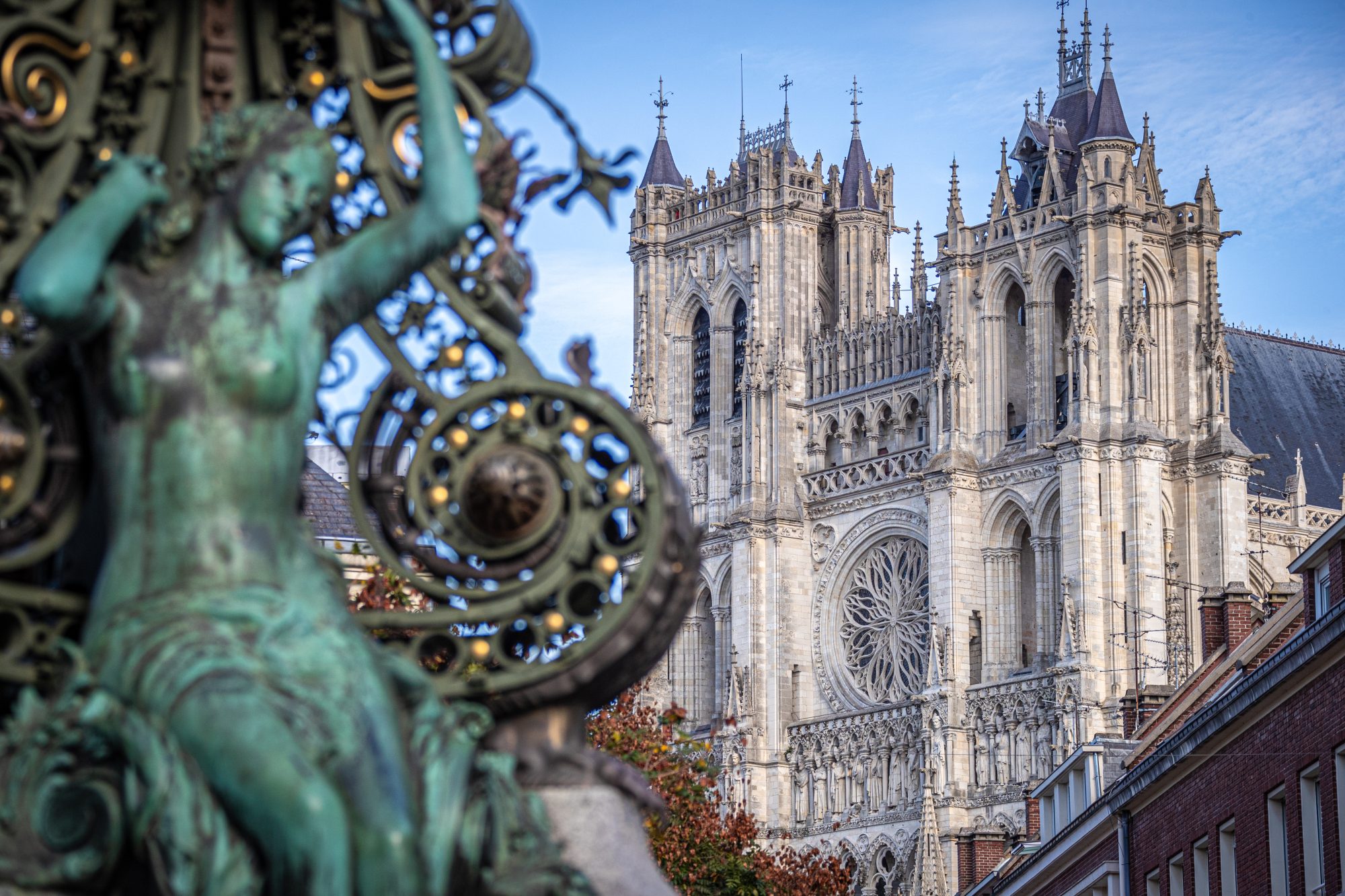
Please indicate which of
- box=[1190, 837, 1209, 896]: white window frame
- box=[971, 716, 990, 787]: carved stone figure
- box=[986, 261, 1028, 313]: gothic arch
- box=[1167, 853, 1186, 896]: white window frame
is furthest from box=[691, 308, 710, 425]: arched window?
box=[1190, 837, 1209, 896]: white window frame

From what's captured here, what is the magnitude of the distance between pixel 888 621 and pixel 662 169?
715 inches

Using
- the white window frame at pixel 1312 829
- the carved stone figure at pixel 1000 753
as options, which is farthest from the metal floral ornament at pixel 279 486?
the carved stone figure at pixel 1000 753

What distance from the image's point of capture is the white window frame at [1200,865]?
31.9 metres

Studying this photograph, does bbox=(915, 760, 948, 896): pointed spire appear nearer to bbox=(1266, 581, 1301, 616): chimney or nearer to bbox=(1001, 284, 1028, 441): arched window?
bbox=(1001, 284, 1028, 441): arched window

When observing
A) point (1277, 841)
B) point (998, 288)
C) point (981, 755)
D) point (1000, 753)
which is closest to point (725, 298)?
point (998, 288)

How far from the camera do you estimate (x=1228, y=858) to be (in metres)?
31.0

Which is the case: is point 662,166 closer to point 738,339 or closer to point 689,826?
point 738,339

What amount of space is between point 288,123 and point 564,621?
3.82ft

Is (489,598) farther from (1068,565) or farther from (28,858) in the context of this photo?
(1068,565)

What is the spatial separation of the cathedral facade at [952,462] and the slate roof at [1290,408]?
11 centimetres

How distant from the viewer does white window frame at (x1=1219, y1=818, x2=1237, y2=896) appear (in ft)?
100

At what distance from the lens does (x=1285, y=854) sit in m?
28.5

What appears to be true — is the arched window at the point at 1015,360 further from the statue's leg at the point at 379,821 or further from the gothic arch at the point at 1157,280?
the statue's leg at the point at 379,821

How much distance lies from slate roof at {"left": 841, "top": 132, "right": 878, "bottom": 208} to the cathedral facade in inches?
3.6
